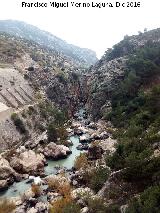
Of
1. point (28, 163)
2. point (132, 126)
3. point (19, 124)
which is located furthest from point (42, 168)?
point (19, 124)

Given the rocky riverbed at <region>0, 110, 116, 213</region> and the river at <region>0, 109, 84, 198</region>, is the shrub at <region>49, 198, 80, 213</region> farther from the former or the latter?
the river at <region>0, 109, 84, 198</region>

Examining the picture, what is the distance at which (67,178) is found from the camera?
80500mm

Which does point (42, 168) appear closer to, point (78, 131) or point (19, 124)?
point (19, 124)

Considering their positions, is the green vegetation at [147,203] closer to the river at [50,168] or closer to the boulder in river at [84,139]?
the river at [50,168]

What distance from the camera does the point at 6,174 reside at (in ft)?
275

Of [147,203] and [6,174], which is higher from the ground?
[147,203]

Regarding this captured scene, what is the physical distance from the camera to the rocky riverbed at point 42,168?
71.3m

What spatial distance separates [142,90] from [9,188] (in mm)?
63172

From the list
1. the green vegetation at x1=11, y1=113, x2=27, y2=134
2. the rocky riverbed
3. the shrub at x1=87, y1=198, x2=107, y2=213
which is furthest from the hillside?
the green vegetation at x1=11, y1=113, x2=27, y2=134

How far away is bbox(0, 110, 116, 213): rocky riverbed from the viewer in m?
71.3

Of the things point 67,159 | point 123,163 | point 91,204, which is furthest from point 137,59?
point 91,204

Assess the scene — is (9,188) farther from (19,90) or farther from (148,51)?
(148,51)

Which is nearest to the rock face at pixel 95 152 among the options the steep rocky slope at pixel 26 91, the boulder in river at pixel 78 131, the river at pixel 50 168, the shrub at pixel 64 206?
the river at pixel 50 168

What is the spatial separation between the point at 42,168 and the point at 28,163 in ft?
11.3
